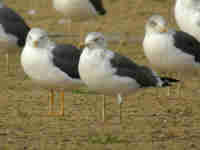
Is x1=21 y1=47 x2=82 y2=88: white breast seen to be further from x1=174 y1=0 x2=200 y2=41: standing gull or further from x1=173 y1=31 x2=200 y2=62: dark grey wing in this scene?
x1=174 y1=0 x2=200 y2=41: standing gull

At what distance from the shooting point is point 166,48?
37.6 ft

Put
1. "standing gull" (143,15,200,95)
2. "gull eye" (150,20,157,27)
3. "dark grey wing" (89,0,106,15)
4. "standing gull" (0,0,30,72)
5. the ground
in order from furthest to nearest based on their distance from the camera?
"dark grey wing" (89,0,106,15) → "standing gull" (0,0,30,72) → "gull eye" (150,20,157,27) → "standing gull" (143,15,200,95) → the ground

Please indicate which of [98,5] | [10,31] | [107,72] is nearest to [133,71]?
[107,72]

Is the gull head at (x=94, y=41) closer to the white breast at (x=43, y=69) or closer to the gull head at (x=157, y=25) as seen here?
the white breast at (x=43, y=69)

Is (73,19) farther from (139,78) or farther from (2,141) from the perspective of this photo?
(2,141)

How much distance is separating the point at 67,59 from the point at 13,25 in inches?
142

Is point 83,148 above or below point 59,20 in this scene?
above

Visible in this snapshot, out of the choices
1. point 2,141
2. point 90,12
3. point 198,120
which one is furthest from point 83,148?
point 90,12

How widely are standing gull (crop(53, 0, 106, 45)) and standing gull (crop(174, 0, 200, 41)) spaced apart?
12.1 ft

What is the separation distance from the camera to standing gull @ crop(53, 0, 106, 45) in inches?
680

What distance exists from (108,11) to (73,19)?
3.30 meters

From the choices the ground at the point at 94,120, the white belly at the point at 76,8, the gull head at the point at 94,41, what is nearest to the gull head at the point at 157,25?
the ground at the point at 94,120

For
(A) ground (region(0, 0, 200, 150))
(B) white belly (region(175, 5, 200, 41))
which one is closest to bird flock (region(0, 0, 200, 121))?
(A) ground (region(0, 0, 200, 150))

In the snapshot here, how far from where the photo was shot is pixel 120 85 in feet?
31.2
